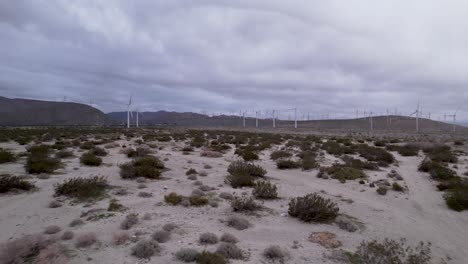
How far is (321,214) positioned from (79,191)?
792 centimetres

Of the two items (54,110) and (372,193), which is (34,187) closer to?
(372,193)

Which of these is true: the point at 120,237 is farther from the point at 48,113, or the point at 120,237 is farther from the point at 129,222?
the point at 48,113

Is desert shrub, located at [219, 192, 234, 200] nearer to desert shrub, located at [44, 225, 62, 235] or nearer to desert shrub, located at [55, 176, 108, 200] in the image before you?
desert shrub, located at [55, 176, 108, 200]

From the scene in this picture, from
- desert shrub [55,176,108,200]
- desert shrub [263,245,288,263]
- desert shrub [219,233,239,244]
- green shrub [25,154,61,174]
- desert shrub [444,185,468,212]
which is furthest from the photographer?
green shrub [25,154,61,174]

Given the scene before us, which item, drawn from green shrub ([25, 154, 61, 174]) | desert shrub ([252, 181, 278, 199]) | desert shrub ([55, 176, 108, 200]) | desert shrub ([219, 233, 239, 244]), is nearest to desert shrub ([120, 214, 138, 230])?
desert shrub ([219, 233, 239, 244])

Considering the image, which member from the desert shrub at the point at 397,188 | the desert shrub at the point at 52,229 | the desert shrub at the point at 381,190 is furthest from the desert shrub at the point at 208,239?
the desert shrub at the point at 397,188

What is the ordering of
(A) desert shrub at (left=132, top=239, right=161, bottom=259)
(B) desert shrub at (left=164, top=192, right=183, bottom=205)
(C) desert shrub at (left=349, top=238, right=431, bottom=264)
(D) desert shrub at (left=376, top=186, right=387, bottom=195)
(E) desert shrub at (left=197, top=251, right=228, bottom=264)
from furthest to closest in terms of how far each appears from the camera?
(D) desert shrub at (left=376, top=186, right=387, bottom=195) → (B) desert shrub at (left=164, top=192, right=183, bottom=205) → (A) desert shrub at (left=132, top=239, right=161, bottom=259) → (C) desert shrub at (left=349, top=238, right=431, bottom=264) → (E) desert shrub at (left=197, top=251, right=228, bottom=264)

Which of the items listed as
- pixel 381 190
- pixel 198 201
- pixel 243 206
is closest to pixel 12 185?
pixel 198 201

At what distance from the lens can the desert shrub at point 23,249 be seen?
6.34 meters

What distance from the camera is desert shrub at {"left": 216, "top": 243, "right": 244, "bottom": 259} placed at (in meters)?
6.79

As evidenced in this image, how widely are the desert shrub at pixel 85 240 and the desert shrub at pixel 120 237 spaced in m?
0.43

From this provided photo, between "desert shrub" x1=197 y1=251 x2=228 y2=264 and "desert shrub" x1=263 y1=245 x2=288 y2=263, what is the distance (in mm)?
1006

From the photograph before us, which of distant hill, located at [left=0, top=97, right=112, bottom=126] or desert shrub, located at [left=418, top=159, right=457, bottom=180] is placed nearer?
desert shrub, located at [left=418, top=159, right=457, bottom=180]

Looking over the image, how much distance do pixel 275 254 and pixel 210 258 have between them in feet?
4.86
